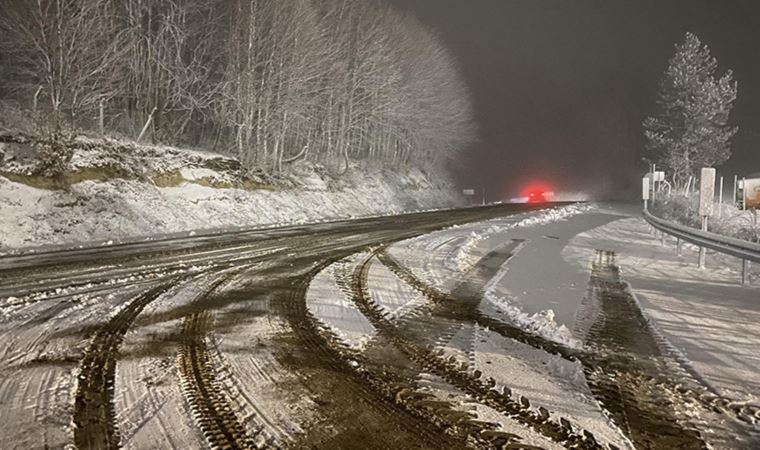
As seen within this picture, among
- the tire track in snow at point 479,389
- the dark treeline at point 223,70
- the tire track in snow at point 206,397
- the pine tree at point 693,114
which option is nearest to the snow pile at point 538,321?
the tire track in snow at point 479,389

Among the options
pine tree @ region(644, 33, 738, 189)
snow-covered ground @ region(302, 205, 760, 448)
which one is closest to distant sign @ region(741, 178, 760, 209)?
snow-covered ground @ region(302, 205, 760, 448)

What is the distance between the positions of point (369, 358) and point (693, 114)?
2003 inches

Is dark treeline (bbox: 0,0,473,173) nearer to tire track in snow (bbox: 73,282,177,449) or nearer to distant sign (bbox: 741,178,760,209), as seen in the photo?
tire track in snow (bbox: 73,282,177,449)

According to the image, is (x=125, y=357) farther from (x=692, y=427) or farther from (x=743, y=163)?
(x=743, y=163)

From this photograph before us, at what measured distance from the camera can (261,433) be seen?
3.18 metres

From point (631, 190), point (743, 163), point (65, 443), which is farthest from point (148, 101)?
point (743, 163)

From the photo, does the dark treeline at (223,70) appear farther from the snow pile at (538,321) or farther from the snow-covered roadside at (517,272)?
the snow pile at (538,321)

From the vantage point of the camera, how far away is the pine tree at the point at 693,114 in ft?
142

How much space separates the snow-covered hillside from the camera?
14.4 metres

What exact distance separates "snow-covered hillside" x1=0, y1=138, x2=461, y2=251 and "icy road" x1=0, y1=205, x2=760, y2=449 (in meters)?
5.33

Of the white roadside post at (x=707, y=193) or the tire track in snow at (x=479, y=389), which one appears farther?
the white roadside post at (x=707, y=193)

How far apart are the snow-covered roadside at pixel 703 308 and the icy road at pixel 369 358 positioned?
0.14 feet

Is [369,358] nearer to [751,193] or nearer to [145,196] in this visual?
[145,196]

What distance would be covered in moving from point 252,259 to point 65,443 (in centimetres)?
790
